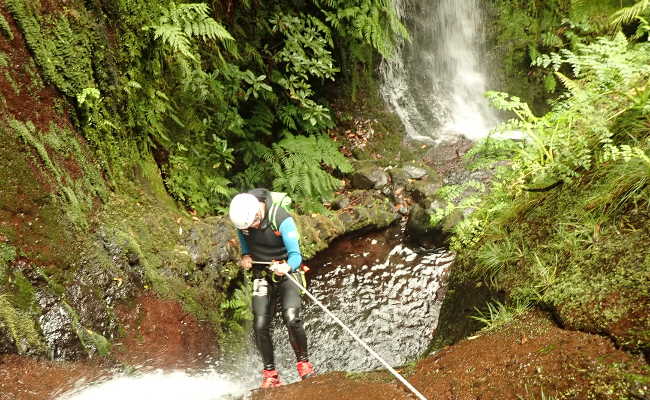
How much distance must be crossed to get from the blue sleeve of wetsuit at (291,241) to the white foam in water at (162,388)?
121 cm

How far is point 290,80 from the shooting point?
Result: 25.3 ft

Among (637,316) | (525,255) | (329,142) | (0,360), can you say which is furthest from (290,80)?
(637,316)

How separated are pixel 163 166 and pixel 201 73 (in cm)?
147

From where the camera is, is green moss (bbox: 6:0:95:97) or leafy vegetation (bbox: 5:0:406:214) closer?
green moss (bbox: 6:0:95:97)

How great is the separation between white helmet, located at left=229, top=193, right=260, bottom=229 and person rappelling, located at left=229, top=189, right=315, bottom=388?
0.07 m

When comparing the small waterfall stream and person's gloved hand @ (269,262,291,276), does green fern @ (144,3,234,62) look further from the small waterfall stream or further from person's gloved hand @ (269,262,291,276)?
the small waterfall stream

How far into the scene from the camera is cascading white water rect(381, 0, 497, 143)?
35.9ft

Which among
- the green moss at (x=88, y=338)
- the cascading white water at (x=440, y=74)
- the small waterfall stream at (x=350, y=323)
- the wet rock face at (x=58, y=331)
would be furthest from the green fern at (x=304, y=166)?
the wet rock face at (x=58, y=331)

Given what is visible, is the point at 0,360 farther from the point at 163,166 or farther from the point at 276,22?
the point at 276,22

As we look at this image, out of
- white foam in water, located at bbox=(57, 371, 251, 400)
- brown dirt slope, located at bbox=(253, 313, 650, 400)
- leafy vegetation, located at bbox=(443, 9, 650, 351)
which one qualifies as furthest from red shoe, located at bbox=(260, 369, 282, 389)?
leafy vegetation, located at bbox=(443, 9, 650, 351)

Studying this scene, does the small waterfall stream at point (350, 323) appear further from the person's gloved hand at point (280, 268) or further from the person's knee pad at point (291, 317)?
the person's gloved hand at point (280, 268)

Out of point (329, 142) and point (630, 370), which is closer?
point (630, 370)

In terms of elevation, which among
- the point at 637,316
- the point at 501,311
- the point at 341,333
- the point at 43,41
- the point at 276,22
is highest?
the point at 276,22

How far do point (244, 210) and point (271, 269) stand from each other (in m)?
0.74
